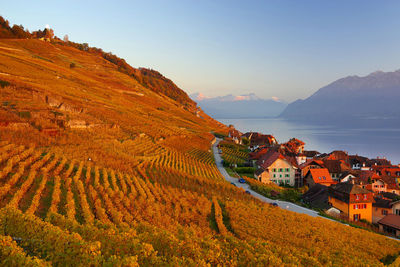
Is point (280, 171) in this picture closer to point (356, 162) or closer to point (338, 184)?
point (338, 184)

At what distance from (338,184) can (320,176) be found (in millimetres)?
13518

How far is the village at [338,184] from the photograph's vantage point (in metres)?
36.1

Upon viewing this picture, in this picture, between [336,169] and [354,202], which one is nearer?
[354,202]

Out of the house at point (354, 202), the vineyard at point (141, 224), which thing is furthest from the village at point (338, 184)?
the vineyard at point (141, 224)

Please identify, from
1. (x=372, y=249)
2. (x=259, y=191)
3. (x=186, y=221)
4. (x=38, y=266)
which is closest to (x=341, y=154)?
(x=259, y=191)

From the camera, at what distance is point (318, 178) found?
170ft

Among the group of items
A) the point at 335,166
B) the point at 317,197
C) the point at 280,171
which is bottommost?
the point at 317,197

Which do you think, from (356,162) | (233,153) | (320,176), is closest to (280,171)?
(320,176)

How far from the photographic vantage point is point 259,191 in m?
40.4

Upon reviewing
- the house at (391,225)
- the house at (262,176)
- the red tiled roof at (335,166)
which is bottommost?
the house at (391,225)

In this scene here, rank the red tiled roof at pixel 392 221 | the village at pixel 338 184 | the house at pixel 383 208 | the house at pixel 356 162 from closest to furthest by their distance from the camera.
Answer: the red tiled roof at pixel 392 221 < the village at pixel 338 184 < the house at pixel 383 208 < the house at pixel 356 162

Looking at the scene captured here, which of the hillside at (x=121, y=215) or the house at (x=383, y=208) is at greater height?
the hillside at (x=121, y=215)

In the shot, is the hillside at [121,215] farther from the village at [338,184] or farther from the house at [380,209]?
the house at [380,209]

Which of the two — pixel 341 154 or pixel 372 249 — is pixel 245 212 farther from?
pixel 341 154
